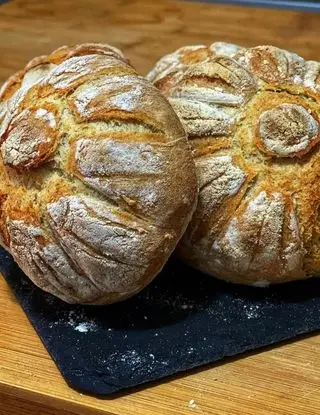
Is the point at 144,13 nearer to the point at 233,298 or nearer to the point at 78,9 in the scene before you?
the point at 78,9

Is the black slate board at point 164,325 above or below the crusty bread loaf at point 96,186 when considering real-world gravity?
below

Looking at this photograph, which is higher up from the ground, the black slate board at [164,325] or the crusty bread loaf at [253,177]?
the crusty bread loaf at [253,177]

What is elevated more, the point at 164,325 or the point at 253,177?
the point at 253,177

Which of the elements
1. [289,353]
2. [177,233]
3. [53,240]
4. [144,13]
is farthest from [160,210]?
[144,13]
